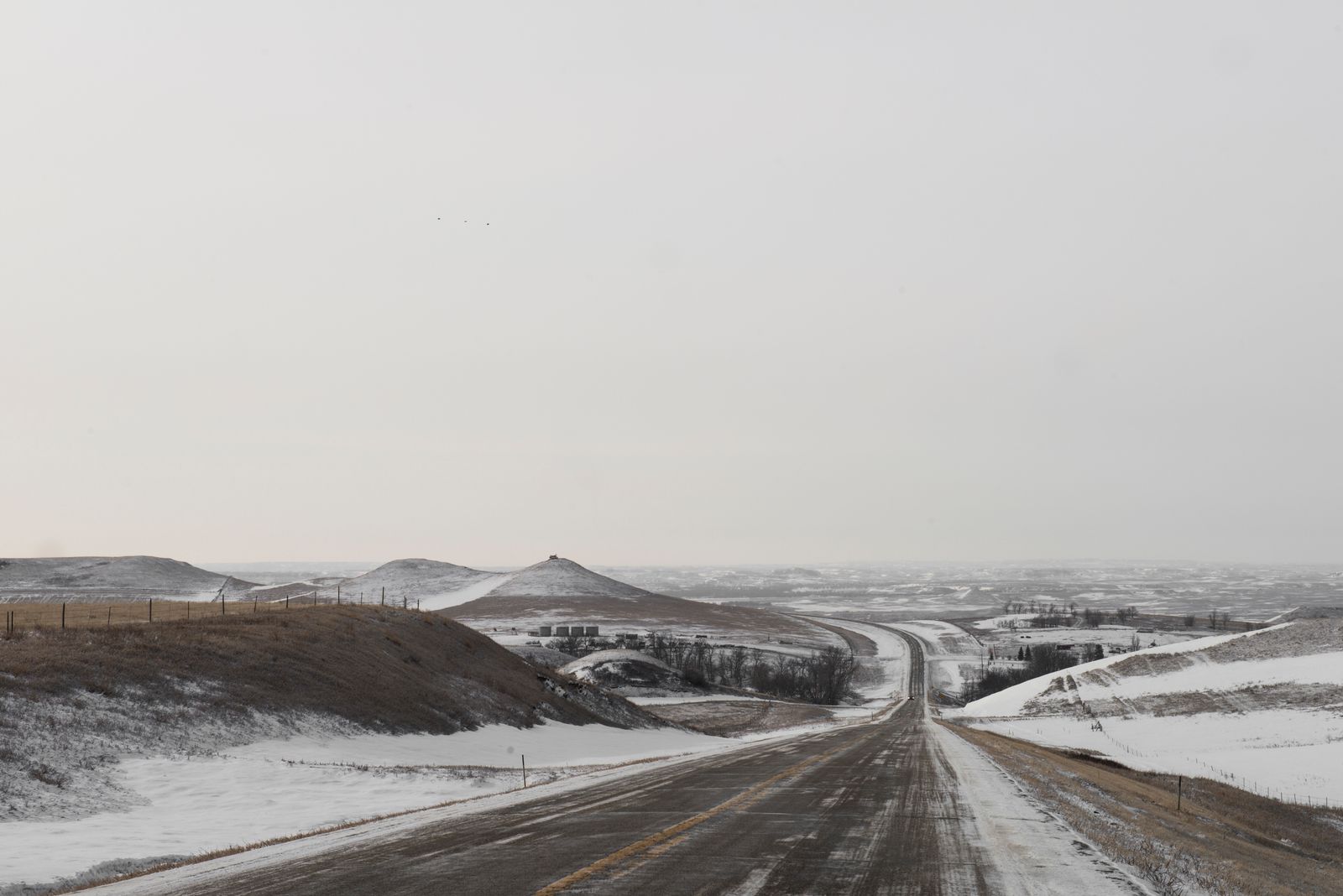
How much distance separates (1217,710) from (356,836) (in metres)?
79.8

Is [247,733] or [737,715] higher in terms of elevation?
[247,733]

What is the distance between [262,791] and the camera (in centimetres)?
2192

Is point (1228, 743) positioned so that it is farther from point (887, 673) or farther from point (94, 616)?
point (887, 673)

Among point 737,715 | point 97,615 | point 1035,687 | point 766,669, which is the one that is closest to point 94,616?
point 97,615

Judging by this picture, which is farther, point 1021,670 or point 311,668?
point 1021,670

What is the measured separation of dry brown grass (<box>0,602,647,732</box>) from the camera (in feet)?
94.5

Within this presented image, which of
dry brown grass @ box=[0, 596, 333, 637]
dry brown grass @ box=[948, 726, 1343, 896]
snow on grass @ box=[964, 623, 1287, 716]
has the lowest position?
snow on grass @ box=[964, 623, 1287, 716]

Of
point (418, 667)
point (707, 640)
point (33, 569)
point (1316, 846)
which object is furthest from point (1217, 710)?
point (33, 569)

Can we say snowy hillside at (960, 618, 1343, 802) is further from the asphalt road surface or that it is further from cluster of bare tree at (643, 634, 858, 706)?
the asphalt road surface

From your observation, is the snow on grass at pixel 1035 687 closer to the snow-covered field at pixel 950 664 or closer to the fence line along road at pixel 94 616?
the snow-covered field at pixel 950 664

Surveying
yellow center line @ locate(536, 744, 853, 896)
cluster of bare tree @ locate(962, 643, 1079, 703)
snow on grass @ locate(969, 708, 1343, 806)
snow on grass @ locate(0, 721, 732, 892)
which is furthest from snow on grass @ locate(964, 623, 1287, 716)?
yellow center line @ locate(536, 744, 853, 896)

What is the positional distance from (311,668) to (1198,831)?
30171mm

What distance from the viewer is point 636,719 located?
5656 cm

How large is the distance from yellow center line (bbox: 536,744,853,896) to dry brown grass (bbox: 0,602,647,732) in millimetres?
18898
